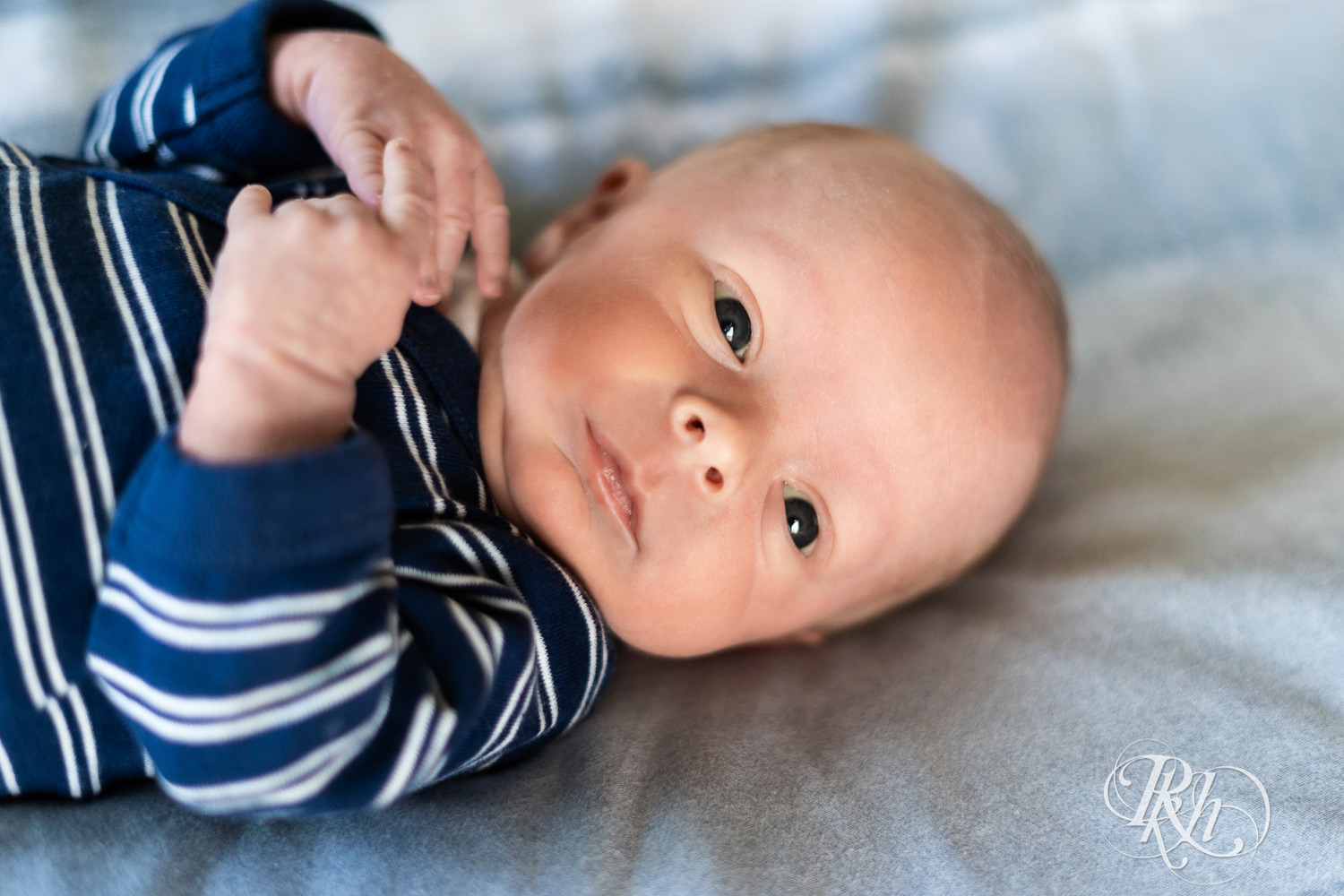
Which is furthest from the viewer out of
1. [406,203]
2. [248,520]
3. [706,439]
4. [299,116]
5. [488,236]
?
[299,116]

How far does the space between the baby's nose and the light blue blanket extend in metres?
0.26

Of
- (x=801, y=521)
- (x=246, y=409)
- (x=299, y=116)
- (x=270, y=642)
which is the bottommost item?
(x=801, y=521)

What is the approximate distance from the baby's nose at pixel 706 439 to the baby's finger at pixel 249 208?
0.39 meters

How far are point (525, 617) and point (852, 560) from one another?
37 cm

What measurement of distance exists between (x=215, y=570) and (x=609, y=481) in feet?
1.24

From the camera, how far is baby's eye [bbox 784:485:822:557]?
1077 mm

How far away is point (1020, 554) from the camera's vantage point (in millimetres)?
1326

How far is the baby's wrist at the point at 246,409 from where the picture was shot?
0.76 m

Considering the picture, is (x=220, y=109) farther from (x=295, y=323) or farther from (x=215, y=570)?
(x=215, y=570)

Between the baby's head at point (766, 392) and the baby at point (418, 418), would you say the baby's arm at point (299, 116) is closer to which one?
the baby at point (418, 418)

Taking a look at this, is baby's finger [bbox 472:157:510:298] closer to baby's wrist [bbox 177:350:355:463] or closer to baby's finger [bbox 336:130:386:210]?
baby's finger [bbox 336:130:386:210]

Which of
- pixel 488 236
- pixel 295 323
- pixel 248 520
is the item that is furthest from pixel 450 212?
pixel 248 520

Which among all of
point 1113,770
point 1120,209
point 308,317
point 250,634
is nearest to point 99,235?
point 308,317

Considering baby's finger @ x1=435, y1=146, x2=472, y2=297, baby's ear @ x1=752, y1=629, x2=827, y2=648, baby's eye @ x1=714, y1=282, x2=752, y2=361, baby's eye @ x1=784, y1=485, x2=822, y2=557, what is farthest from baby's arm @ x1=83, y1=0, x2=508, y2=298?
baby's ear @ x1=752, y1=629, x2=827, y2=648
